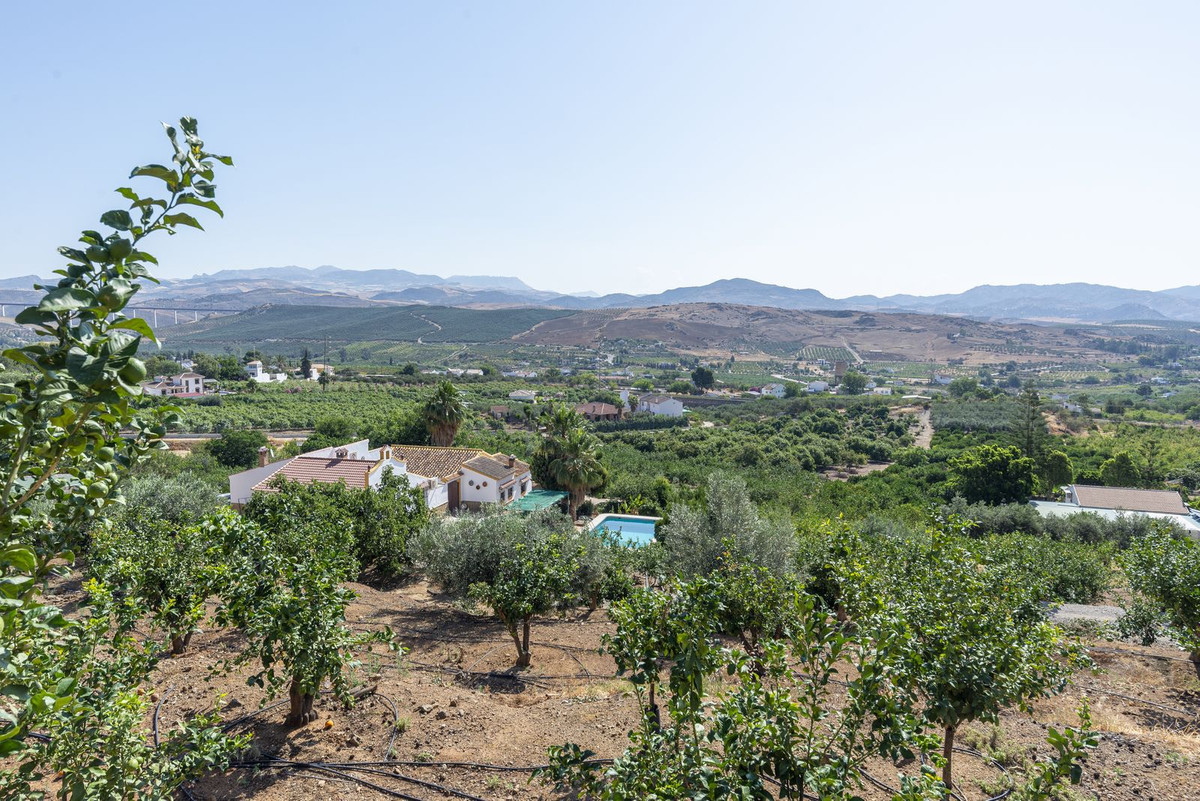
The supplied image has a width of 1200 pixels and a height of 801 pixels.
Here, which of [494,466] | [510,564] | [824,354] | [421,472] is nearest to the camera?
[510,564]

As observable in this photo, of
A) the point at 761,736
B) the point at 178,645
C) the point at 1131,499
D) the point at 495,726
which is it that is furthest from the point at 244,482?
the point at 1131,499

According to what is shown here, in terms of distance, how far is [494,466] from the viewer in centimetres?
3100

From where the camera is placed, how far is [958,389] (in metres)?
101

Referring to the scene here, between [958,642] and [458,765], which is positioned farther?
[458,765]

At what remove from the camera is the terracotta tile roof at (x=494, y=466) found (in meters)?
30.0

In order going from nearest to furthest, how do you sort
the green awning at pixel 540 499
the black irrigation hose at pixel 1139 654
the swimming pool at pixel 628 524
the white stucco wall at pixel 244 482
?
the black irrigation hose at pixel 1139 654 → the white stucco wall at pixel 244 482 → the swimming pool at pixel 628 524 → the green awning at pixel 540 499

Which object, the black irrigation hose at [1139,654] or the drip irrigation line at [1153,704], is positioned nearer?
the drip irrigation line at [1153,704]

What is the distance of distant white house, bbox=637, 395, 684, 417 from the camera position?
80.4 meters

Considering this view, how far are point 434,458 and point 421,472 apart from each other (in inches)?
50.8

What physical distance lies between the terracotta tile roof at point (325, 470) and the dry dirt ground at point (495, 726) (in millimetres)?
12835

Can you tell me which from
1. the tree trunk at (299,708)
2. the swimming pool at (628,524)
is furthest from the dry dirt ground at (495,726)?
the swimming pool at (628,524)

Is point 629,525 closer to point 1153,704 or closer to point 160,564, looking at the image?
point 1153,704

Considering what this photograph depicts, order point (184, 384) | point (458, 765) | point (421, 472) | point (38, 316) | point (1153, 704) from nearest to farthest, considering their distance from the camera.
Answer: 1. point (38, 316)
2. point (458, 765)
3. point (1153, 704)
4. point (421, 472)
5. point (184, 384)

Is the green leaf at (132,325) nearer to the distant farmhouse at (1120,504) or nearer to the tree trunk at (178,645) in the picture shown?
the tree trunk at (178,645)
